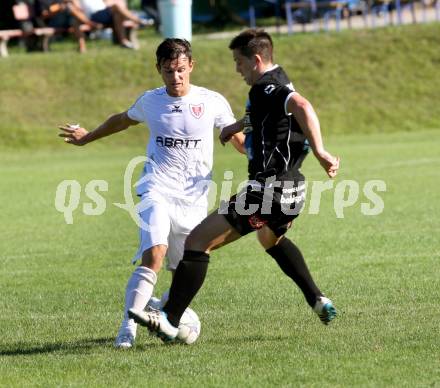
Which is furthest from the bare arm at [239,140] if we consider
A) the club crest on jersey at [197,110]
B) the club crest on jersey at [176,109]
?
the club crest on jersey at [176,109]

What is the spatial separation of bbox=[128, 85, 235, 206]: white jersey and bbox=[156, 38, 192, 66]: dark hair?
0.31 meters

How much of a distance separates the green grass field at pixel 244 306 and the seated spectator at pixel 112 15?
1496 cm

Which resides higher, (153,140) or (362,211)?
(153,140)

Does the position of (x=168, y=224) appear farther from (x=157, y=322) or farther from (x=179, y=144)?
(x=157, y=322)

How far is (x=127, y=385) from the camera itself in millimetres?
6137

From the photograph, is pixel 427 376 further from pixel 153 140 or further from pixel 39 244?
pixel 39 244

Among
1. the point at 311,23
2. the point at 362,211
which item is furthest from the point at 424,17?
the point at 362,211

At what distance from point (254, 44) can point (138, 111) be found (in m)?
1.06

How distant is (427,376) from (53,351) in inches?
96.8

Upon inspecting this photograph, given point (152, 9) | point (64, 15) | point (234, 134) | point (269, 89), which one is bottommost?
point (152, 9)

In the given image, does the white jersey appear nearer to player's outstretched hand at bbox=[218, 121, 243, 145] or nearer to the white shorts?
the white shorts

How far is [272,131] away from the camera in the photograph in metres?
7.10

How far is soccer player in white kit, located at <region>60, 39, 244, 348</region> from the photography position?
7.38 metres

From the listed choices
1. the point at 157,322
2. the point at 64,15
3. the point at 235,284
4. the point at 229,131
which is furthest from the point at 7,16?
the point at 157,322
